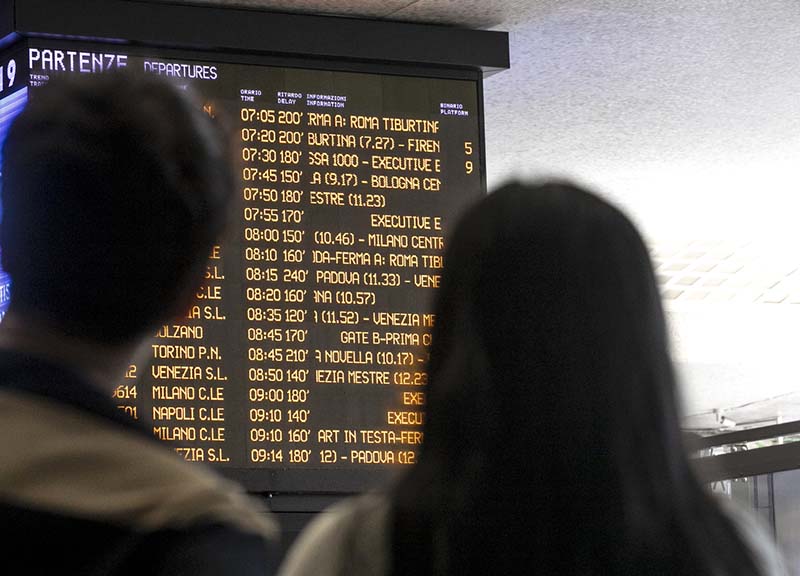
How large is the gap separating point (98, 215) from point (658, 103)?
15.8 ft

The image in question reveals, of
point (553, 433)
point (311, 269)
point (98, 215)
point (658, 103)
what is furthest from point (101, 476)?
point (658, 103)

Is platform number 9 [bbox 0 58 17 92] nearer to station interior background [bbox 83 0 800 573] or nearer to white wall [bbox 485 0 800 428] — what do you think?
station interior background [bbox 83 0 800 573]

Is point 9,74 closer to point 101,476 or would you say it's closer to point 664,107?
point 664,107

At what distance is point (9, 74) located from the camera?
4.36 m

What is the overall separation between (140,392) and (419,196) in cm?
106

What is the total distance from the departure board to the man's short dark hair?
3157 millimetres

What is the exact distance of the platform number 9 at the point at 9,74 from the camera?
4336 millimetres

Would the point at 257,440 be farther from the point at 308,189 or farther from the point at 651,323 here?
the point at 651,323

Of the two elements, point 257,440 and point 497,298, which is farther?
point 257,440

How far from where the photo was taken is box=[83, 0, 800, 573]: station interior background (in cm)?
475

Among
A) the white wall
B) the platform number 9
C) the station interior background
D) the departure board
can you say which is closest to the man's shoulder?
A: the station interior background

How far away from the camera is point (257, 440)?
4.31 meters

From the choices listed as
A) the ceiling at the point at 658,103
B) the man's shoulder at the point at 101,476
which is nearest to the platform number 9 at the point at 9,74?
the ceiling at the point at 658,103

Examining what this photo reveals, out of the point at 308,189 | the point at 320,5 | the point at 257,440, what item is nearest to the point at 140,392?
the point at 257,440
